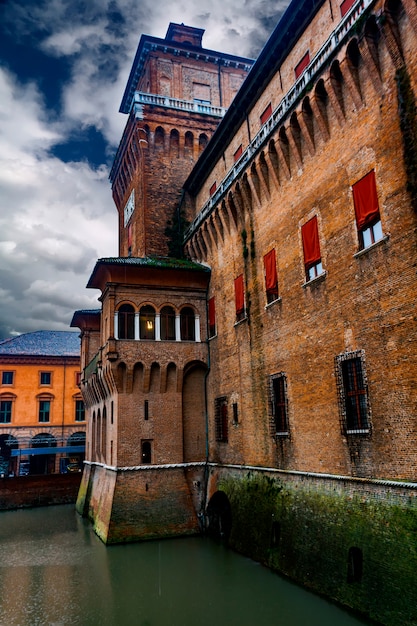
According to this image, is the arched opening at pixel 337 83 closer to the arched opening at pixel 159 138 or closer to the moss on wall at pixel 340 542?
the moss on wall at pixel 340 542

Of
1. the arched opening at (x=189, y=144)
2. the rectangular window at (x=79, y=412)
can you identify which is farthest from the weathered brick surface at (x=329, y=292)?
the rectangular window at (x=79, y=412)

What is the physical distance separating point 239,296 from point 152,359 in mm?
4923

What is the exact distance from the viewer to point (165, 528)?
65.5ft

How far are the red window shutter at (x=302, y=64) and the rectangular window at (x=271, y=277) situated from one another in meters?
6.06

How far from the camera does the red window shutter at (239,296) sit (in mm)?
19484

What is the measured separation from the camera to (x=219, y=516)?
20.7 meters

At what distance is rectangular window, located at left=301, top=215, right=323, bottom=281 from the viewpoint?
576 inches

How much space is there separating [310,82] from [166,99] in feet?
53.7

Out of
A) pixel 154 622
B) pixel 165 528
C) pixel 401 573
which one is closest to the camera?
pixel 401 573

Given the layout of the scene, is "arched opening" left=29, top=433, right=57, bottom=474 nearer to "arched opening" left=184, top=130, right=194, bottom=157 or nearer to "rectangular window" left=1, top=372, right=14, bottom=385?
"rectangular window" left=1, top=372, right=14, bottom=385

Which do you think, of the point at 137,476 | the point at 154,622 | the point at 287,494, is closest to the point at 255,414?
the point at 287,494

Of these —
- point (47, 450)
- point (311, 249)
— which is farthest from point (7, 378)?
point (311, 249)

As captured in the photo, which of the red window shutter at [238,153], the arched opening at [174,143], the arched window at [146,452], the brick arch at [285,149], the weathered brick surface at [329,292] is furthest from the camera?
the arched opening at [174,143]

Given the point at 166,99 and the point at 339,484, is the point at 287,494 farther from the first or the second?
the point at 166,99
